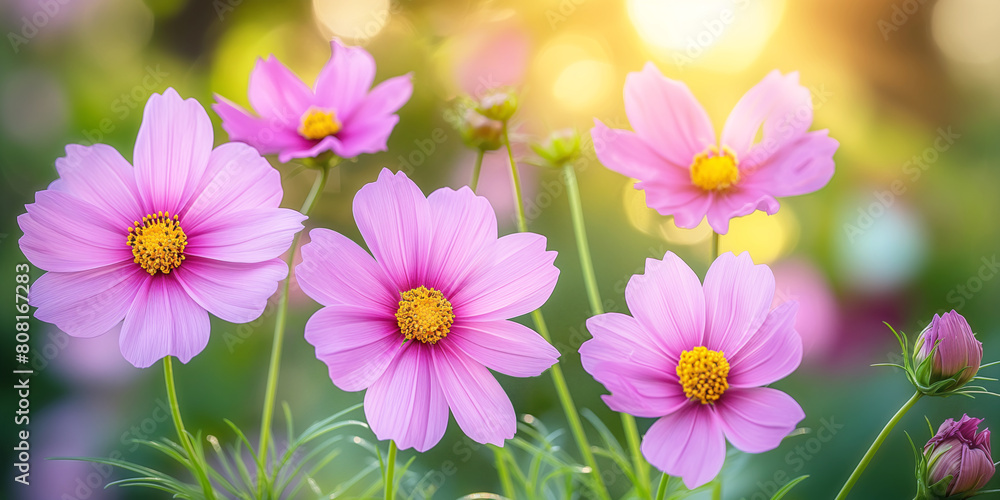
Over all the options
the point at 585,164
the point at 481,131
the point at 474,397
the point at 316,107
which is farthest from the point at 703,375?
the point at 585,164

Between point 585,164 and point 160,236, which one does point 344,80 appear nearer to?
point 160,236

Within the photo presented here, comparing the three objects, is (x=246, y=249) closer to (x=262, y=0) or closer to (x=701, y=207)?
(x=701, y=207)

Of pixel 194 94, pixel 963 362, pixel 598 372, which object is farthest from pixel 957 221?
pixel 194 94

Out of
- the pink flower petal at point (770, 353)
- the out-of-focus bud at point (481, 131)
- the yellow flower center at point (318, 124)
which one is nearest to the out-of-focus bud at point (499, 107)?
the out-of-focus bud at point (481, 131)

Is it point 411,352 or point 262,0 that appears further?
point 262,0

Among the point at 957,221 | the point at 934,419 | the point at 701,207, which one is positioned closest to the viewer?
the point at 701,207

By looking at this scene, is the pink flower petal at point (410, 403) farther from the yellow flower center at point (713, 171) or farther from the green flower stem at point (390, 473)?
the yellow flower center at point (713, 171)

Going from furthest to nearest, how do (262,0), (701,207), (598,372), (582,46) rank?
1. (582,46)
2. (262,0)
3. (701,207)
4. (598,372)
